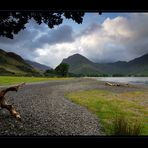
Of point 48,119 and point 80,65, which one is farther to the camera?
point 48,119

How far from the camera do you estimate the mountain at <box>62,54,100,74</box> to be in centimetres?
866

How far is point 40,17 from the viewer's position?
23.4 ft

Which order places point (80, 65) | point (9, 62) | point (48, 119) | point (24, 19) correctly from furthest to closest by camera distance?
point (48, 119), point (80, 65), point (9, 62), point (24, 19)

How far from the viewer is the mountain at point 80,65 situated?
866 cm

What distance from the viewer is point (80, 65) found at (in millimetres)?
9352

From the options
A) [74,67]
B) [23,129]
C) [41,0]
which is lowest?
[23,129]

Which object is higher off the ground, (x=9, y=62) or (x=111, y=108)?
(x=9, y=62)

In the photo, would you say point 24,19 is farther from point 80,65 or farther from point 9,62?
point 80,65

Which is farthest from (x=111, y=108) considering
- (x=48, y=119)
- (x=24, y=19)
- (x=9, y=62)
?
(x=24, y=19)

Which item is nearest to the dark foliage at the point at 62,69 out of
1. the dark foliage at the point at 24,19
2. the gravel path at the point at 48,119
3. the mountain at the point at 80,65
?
the mountain at the point at 80,65

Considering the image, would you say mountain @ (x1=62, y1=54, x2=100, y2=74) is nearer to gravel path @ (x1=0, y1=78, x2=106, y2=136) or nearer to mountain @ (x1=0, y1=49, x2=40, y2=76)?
mountain @ (x1=0, y1=49, x2=40, y2=76)
